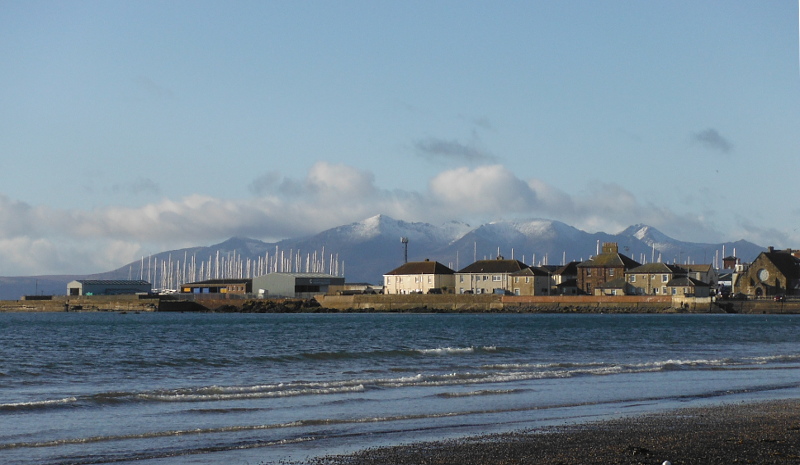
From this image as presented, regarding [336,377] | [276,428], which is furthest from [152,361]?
[276,428]

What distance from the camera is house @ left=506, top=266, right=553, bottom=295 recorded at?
12588 centimetres

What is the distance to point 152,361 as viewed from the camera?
3509cm

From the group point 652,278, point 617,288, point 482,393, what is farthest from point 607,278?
point 482,393

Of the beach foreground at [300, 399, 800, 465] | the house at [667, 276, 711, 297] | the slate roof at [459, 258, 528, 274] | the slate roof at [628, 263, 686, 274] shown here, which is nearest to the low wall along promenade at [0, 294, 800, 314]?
the house at [667, 276, 711, 297]

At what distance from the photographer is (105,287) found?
502ft

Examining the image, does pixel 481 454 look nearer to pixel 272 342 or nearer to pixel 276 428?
pixel 276 428

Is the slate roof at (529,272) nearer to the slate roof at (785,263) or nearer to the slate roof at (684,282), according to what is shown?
the slate roof at (684,282)

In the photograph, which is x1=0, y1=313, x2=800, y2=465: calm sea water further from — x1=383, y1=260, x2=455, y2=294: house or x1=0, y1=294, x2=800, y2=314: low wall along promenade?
x1=383, y1=260, x2=455, y2=294: house

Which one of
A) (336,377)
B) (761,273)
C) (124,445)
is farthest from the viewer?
(761,273)

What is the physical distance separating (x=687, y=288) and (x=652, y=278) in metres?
5.63

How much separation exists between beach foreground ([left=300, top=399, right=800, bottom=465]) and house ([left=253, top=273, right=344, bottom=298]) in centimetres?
12890

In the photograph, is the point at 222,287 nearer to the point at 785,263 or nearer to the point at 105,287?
the point at 105,287

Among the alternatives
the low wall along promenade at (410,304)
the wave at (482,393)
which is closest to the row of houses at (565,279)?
the low wall along promenade at (410,304)

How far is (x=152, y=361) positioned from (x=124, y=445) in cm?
1895
